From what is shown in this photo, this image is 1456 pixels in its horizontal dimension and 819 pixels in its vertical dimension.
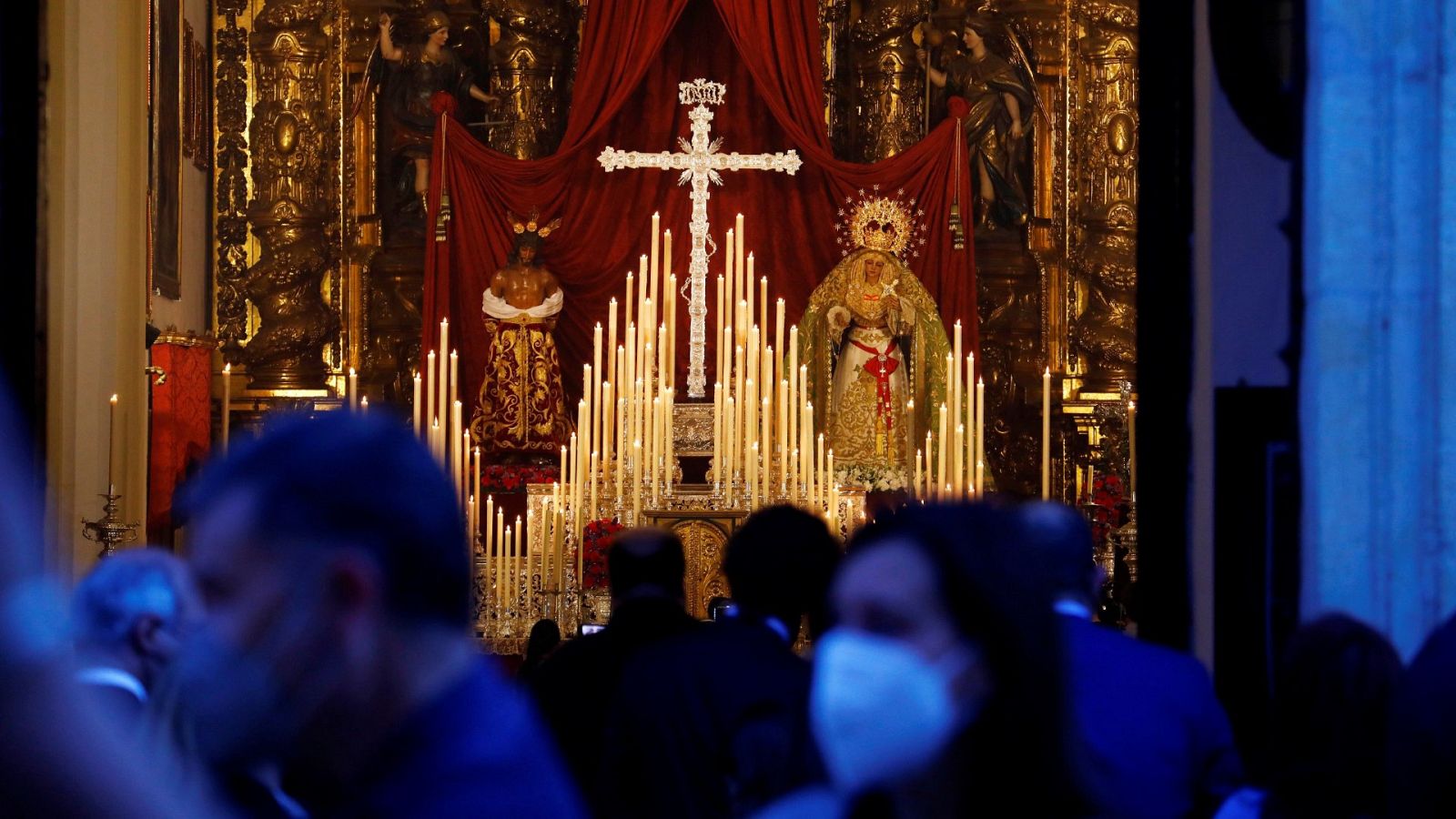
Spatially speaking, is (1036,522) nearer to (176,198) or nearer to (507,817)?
(507,817)

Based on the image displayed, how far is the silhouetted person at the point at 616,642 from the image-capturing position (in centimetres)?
404

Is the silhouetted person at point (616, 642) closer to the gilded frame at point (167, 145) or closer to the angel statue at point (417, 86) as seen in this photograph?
the gilded frame at point (167, 145)

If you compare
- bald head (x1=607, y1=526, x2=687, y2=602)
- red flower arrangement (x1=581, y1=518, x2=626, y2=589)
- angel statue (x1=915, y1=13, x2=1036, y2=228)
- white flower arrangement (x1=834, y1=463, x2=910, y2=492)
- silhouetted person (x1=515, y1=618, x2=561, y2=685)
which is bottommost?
silhouetted person (x1=515, y1=618, x2=561, y2=685)

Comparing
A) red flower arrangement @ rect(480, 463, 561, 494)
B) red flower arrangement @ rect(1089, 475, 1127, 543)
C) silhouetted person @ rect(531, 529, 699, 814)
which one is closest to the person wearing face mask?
silhouetted person @ rect(531, 529, 699, 814)

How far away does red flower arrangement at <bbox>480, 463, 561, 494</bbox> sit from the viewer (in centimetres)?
1166

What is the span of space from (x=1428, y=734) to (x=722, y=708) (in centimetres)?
161

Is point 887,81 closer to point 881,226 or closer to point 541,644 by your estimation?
point 881,226

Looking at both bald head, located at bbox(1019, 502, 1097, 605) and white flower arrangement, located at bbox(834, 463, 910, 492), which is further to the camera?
white flower arrangement, located at bbox(834, 463, 910, 492)

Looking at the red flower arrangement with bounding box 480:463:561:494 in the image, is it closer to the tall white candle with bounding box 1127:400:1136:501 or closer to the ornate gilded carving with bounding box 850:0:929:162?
the tall white candle with bounding box 1127:400:1136:501

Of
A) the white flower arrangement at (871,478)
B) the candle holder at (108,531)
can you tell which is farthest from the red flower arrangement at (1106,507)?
the candle holder at (108,531)

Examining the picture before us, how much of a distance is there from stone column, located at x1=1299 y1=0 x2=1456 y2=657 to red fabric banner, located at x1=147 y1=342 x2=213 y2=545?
8.78 metres

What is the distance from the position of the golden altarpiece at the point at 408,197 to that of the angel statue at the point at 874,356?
80.3 inches

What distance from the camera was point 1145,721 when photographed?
3.15m

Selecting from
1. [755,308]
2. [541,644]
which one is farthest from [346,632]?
[755,308]
